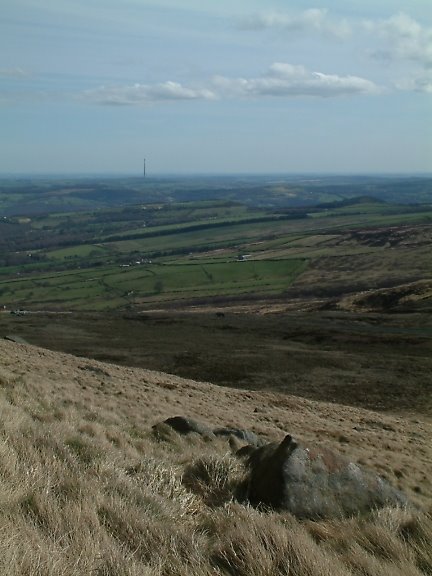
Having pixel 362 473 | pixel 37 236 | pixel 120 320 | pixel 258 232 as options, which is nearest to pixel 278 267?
pixel 120 320

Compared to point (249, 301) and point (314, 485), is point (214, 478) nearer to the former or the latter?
point (314, 485)

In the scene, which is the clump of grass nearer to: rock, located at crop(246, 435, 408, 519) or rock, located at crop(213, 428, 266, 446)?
rock, located at crop(246, 435, 408, 519)

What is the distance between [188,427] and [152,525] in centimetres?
792

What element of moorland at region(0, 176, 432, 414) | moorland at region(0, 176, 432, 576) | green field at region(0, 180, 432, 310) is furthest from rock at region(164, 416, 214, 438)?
green field at region(0, 180, 432, 310)

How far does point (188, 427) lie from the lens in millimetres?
13141

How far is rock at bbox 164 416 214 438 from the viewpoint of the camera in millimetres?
13055

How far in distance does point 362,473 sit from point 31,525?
5355 mm

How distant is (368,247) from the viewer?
369 ft

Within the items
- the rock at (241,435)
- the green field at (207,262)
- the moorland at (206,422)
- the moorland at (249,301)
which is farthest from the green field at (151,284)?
the rock at (241,435)

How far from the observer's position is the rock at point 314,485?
7.44m

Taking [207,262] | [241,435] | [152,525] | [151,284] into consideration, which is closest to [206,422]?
[241,435]

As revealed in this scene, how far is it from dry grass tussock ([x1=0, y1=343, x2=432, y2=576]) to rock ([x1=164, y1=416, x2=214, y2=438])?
3894 mm

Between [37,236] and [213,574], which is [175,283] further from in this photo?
[37,236]

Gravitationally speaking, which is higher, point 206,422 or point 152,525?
point 152,525
